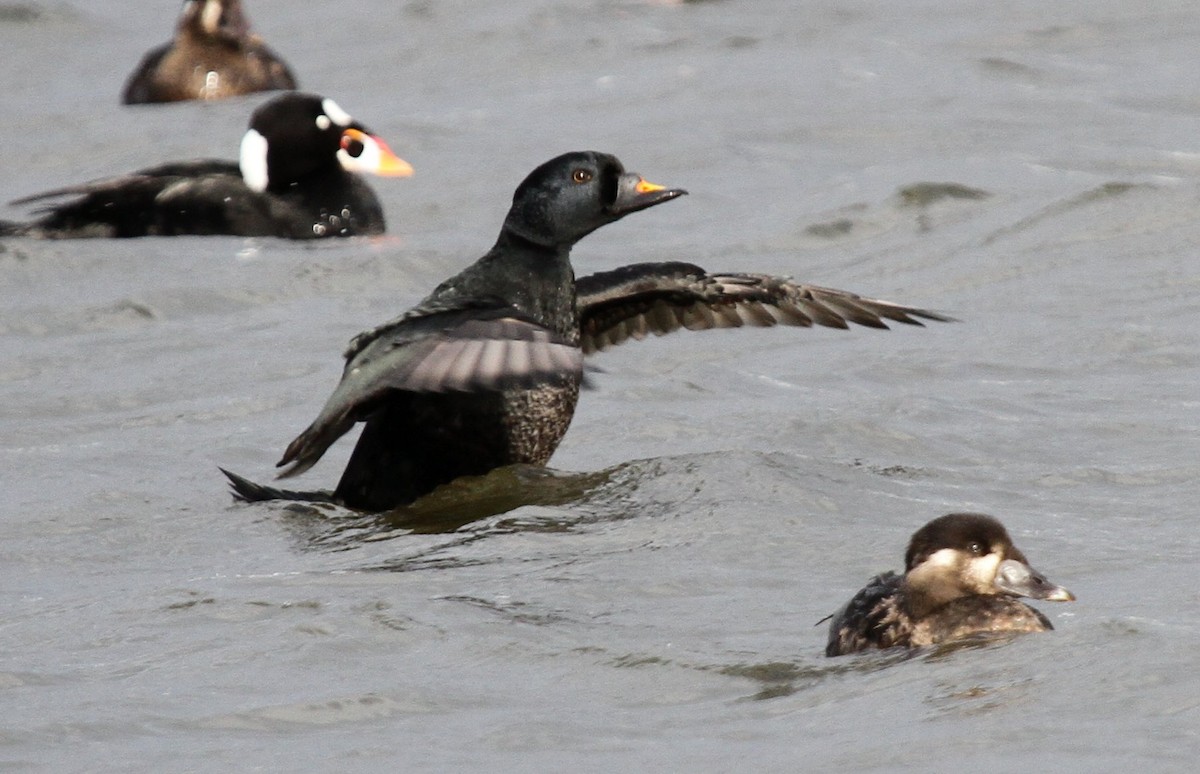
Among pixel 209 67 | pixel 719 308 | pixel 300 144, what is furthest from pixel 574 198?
pixel 209 67

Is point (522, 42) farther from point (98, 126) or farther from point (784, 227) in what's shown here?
point (784, 227)

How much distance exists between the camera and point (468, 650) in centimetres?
559

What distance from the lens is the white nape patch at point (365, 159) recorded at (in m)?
12.2

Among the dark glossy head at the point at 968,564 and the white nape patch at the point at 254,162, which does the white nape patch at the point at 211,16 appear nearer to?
the white nape patch at the point at 254,162

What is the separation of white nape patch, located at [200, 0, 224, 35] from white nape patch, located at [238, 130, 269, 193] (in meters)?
3.16

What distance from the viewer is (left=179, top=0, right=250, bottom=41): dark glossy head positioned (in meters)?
14.9

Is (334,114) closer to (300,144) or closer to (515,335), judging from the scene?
(300,144)

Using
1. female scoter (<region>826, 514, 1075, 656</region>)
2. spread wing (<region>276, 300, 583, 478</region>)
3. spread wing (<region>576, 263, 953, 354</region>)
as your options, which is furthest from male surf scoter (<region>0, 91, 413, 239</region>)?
female scoter (<region>826, 514, 1075, 656</region>)

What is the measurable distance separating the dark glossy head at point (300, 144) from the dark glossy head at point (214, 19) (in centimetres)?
284

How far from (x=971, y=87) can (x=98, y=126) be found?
602cm

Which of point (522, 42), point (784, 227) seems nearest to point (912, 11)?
point (522, 42)

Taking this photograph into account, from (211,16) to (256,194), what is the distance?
342cm

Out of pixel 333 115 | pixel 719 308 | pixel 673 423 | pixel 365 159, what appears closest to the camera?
pixel 719 308

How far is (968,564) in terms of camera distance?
5676mm
